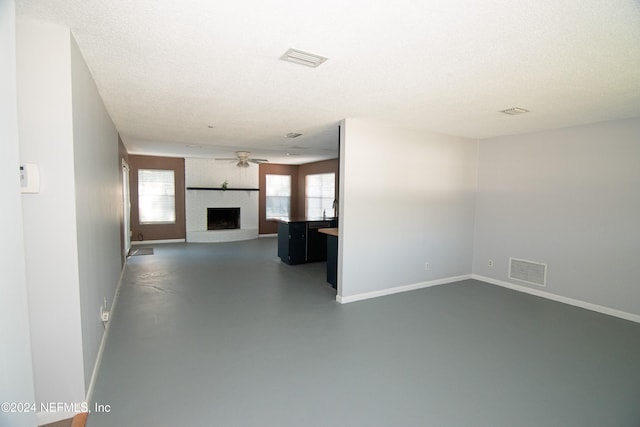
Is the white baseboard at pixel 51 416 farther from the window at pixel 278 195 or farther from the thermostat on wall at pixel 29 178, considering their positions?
the window at pixel 278 195

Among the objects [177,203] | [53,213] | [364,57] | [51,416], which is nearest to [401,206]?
[364,57]

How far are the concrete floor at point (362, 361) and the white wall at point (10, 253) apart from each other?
929 millimetres

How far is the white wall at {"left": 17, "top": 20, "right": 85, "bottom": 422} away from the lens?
6.04 ft

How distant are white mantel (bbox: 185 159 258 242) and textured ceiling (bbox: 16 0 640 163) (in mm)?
5574

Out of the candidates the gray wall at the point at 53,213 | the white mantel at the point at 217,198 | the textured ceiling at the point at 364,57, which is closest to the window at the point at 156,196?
the white mantel at the point at 217,198

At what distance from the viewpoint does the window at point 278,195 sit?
35.4 feet

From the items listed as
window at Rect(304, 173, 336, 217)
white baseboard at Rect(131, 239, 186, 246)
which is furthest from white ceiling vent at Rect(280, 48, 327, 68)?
white baseboard at Rect(131, 239, 186, 246)

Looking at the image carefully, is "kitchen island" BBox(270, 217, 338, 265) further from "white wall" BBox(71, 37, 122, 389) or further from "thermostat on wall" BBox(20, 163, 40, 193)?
"thermostat on wall" BBox(20, 163, 40, 193)

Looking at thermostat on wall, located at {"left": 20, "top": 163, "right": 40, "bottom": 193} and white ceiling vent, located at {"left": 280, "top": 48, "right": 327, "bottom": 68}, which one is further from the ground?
white ceiling vent, located at {"left": 280, "top": 48, "right": 327, "bottom": 68}

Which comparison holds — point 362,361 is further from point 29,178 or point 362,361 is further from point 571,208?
point 571,208

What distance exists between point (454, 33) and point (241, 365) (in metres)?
2.94

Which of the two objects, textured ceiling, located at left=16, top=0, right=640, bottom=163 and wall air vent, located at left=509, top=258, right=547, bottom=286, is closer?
textured ceiling, located at left=16, top=0, right=640, bottom=163

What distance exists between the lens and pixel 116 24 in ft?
6.04

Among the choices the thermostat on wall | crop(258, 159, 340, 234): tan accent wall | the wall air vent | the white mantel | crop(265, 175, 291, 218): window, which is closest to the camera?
the thermostat on wall
